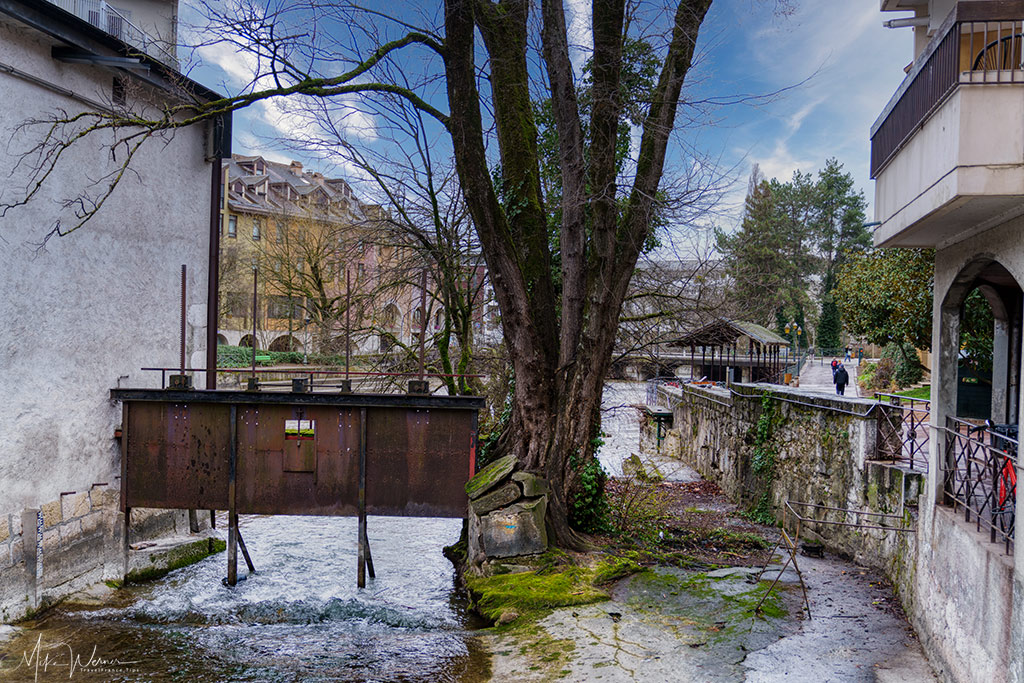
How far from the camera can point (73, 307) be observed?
10125 millimetres

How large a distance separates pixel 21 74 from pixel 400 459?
7.41 metres

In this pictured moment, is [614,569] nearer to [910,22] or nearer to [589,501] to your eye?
[589,501]

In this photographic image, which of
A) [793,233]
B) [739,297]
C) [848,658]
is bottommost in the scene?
[848,658]

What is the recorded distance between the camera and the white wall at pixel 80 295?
357 inches

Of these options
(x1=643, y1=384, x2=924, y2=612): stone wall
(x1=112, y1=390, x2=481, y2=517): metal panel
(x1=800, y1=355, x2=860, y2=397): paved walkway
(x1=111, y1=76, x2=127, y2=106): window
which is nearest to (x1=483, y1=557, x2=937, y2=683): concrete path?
(x1=643, y1=384, x2=924, y2=612): stone wall

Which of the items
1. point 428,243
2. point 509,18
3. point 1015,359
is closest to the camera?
point 1015,359

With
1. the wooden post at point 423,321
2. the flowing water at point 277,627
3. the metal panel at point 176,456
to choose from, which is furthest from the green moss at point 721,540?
the metal panel at point 176,456

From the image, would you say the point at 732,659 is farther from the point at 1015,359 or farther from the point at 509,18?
the point at 509,18

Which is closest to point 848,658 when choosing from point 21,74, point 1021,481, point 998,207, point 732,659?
point 732,659

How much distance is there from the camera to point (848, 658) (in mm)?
6949

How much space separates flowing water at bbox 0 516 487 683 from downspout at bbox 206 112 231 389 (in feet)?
13.0

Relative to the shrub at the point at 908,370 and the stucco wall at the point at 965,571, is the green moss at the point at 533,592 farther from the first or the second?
the shrub at the point at 908,370

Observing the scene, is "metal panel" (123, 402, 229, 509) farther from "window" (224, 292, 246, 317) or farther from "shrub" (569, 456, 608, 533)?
"window" (224, 292, 246, 317)

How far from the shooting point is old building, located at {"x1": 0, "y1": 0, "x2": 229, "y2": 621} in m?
9.06
